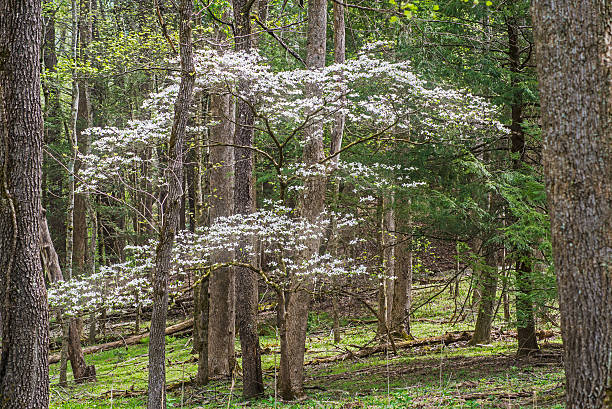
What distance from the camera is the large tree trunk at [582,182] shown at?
2891 millimetres

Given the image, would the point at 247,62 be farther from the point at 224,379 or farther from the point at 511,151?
the point at 224,379

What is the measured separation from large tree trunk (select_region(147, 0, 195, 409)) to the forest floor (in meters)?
0.37

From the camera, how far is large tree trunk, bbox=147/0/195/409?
583 cm

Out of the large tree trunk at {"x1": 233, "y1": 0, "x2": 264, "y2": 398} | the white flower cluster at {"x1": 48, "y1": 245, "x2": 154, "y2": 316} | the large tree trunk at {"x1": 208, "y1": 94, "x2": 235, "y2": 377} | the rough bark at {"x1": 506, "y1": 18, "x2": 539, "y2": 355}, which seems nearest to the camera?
the white flower cluster at {"x1": 48, "y1": 245, "x2": 154, "y2": 316}

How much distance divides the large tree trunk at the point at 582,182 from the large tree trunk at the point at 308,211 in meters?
5.97

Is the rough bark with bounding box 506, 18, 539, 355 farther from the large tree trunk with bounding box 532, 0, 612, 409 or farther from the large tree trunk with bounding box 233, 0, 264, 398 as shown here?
the large tree trunk with bounding box 532, 0, 612, 409

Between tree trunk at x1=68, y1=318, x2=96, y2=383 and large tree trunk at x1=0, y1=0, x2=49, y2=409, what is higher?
large tree trunk at x1=0, y1=0, x2=49, y2=409

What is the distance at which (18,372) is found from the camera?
15.4 ft

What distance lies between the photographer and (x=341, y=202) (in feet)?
45.3

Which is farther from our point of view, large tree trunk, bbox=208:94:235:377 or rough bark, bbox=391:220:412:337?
rough bark, bbox=391:220:412:337

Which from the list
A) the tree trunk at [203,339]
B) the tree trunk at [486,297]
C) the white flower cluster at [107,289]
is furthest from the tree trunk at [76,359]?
the tree trunk at [486,297]

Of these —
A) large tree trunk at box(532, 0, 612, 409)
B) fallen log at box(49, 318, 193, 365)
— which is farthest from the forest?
fallen log at box(49, 318, 193, 365)

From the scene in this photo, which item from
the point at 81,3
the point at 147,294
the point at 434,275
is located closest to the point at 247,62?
the point at 147,294

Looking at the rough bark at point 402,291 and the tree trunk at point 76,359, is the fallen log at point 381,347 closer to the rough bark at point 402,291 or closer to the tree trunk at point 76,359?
the rough bark at point 402,291
